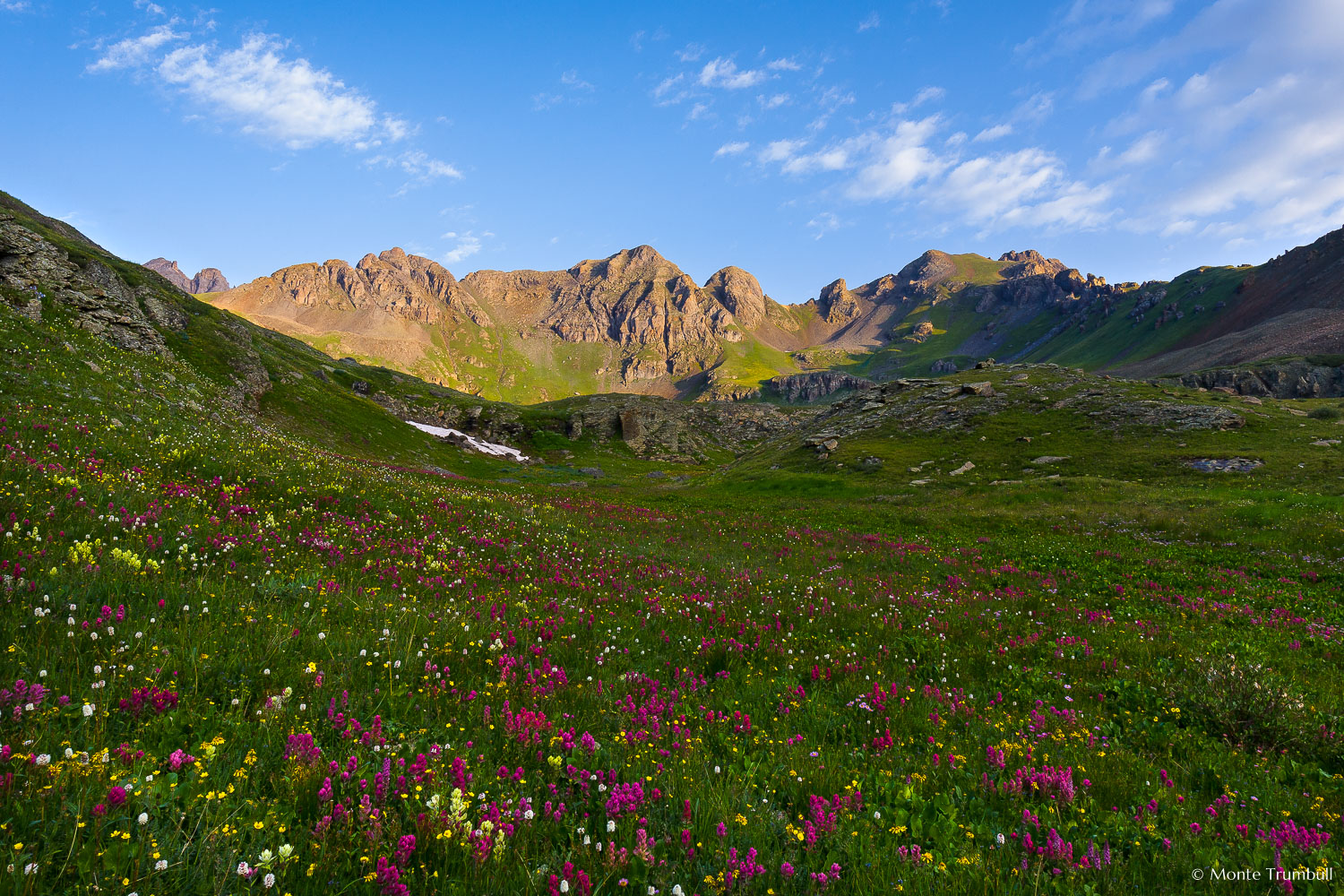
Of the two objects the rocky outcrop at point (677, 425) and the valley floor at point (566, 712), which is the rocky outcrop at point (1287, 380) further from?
the valley floor at point (566, 712)

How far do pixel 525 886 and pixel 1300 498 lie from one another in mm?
38449

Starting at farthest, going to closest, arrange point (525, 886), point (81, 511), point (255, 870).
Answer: point (81, 511) < point (525, 886) < point (255, 870)

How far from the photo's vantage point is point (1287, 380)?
112812mm

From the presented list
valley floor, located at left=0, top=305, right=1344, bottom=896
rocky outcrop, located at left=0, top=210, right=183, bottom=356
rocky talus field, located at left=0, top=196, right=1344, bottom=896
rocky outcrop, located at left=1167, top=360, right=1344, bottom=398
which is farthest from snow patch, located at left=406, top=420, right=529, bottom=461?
rocky outcrop, located at left=1167, top=360, right=1344, bottom=398

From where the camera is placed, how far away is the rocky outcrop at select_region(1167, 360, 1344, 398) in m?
110

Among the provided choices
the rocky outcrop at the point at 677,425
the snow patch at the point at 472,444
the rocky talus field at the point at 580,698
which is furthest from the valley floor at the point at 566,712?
the rocky outcrop at the point at 677,425

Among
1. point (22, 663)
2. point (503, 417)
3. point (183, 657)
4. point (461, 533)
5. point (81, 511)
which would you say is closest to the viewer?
point (22, 663)

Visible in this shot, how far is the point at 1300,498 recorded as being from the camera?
993 inches

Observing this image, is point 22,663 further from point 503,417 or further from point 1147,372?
point 1147,372

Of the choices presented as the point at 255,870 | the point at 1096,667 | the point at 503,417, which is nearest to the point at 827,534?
the point at 1096,667

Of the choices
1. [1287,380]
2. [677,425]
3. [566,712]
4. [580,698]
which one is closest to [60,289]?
[580,698]

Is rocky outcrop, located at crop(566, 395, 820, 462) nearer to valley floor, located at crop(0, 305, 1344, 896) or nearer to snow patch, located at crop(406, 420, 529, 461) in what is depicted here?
snow patch, located at crop(406, 420, 529, 461)

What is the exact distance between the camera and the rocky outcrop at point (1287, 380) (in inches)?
4318

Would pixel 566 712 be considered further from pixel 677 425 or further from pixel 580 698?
pixel 677 425
